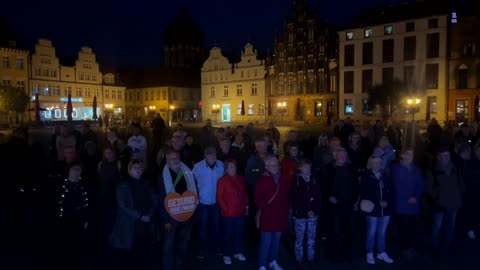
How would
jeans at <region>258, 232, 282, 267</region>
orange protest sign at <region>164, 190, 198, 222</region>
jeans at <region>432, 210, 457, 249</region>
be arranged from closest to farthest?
orange protest sign at <region>164, 190, 198, 222</region>
jeans at <region>258, 232, 282, 267</region>
jeans at <region>432, 210, 457, 249</region>

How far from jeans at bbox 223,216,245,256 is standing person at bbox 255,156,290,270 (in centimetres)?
53

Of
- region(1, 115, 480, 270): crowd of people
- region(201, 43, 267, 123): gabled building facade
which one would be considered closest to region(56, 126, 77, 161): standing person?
region(1, 115, 480, 270): crowd of people

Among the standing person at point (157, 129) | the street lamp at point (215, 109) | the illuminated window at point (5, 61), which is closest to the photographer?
the standing person at point (157, 129)

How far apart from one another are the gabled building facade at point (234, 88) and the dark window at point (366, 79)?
1319cm

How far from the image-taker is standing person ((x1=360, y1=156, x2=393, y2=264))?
21.5 ft

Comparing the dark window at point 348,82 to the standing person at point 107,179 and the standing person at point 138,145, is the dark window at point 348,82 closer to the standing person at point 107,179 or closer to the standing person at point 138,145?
the standing person at point 138,145

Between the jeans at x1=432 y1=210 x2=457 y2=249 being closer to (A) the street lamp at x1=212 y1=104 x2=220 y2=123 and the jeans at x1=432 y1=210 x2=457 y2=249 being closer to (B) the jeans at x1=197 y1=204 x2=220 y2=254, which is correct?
(B) the jeans at x1=197 y1=204 x2=220 y2=254

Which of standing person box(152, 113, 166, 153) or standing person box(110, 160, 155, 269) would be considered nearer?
standing person box(110, 160, 155, 269)

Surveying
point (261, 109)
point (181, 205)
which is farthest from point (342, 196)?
point (261, 109)

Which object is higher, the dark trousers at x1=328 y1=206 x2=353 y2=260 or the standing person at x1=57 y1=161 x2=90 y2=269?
the standing person at x1=57 y1=161 x2=90 y2=269

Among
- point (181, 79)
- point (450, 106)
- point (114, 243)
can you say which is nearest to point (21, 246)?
point (114, 243)

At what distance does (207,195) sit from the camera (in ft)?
22.5

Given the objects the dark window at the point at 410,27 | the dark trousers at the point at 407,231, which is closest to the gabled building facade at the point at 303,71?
the dark window at the point at 410,27

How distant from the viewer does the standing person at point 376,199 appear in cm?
655
